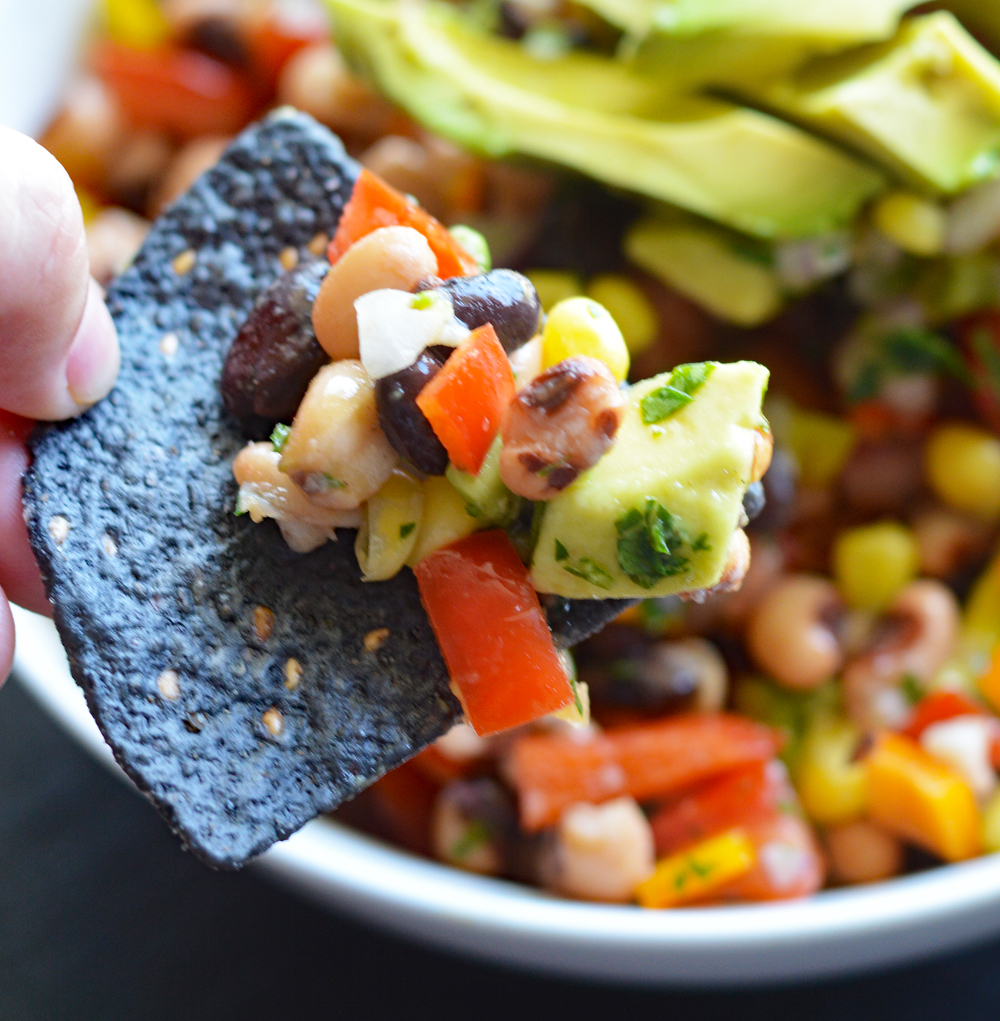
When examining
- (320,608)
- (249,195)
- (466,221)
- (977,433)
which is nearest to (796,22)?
(466,221)

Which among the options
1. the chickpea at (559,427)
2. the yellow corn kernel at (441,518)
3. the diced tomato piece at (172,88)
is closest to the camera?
the chickpea at (559,427)

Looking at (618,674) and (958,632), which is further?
(958,632)

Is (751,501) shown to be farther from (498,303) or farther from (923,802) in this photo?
(923,802)

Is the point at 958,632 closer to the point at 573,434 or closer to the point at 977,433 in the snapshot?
the point at 977,433

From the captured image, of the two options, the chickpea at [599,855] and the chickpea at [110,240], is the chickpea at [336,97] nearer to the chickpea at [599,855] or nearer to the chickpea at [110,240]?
the chickpea at [110,240]

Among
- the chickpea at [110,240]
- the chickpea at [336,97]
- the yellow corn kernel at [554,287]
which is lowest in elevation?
the chickpea at [110,240]

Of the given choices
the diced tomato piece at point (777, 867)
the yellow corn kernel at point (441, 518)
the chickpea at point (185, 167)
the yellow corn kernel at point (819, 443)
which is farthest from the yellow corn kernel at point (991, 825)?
the chickpea at point (185, 167)
